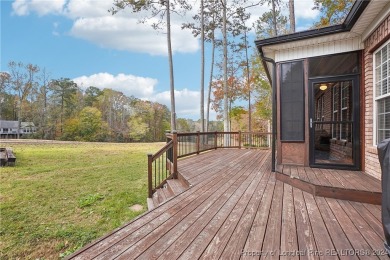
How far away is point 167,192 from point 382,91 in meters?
4.13

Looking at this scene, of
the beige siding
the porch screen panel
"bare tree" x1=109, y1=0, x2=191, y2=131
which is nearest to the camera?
the beige siding

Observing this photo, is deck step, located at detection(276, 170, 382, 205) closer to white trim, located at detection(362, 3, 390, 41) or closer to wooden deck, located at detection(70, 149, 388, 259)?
wooden deck, located at detection(70, 149, 388, 259)

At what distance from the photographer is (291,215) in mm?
2568

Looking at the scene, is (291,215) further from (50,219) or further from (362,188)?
(50,219)

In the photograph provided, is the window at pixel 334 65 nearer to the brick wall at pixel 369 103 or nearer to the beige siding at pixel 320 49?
the beige siding at pixel 320 49

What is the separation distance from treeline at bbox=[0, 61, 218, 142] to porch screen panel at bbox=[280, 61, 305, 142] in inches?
971

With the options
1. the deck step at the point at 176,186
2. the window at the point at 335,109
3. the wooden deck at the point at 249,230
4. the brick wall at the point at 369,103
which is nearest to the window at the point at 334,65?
the brick wall at the point at 369,103

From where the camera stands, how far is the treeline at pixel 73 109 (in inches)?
1249

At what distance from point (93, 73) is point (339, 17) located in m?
45.9

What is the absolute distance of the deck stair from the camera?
432 cm

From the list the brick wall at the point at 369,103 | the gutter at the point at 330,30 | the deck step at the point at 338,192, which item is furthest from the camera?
the brick wall at the point at 369,103

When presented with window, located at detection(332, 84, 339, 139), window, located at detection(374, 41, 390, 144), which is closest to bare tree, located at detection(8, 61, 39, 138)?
window, located at detection(332, 84, 339, 139)

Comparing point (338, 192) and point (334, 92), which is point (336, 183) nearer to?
point (338, 192)

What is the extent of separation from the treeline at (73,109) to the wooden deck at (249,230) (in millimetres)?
26300
